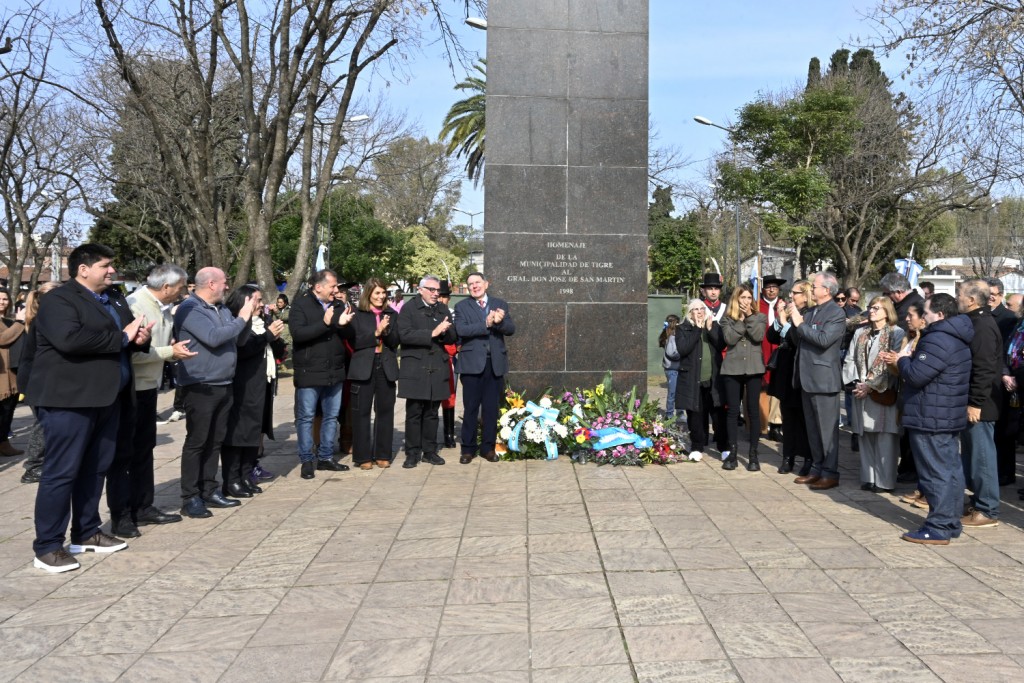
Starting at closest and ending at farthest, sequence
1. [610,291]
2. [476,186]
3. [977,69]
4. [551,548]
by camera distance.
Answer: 1. [551,548]
2. [610,291]
3. [977,69]
4. [476,186]

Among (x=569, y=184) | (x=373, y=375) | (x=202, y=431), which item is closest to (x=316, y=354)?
(x=373, y=375)

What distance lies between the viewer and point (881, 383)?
7.76m

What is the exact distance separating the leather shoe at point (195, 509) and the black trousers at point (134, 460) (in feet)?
0.93

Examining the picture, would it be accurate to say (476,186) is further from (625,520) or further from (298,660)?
(298,660)

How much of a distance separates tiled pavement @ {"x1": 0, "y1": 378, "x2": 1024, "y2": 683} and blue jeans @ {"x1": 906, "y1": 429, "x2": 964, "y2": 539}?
0.24m

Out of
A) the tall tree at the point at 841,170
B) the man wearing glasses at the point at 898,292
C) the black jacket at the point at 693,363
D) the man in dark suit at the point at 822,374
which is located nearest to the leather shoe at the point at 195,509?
the black jacket at the point at 693,363

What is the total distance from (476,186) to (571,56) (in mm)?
27399

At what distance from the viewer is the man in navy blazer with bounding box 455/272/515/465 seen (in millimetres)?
9516

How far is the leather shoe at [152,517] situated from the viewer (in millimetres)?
7149

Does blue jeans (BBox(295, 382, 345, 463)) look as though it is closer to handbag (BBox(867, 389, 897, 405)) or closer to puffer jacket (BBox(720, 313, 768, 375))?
puffer jacket (BBox(720, 313, 768, 375))

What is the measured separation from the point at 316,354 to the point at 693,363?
3864 millimetres

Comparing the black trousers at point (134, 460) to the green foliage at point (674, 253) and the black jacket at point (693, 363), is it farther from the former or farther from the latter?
the green foliage at point (674, 253)

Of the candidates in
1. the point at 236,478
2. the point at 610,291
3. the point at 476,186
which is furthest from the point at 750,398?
the point at 476,186

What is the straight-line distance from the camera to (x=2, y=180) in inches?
1010
